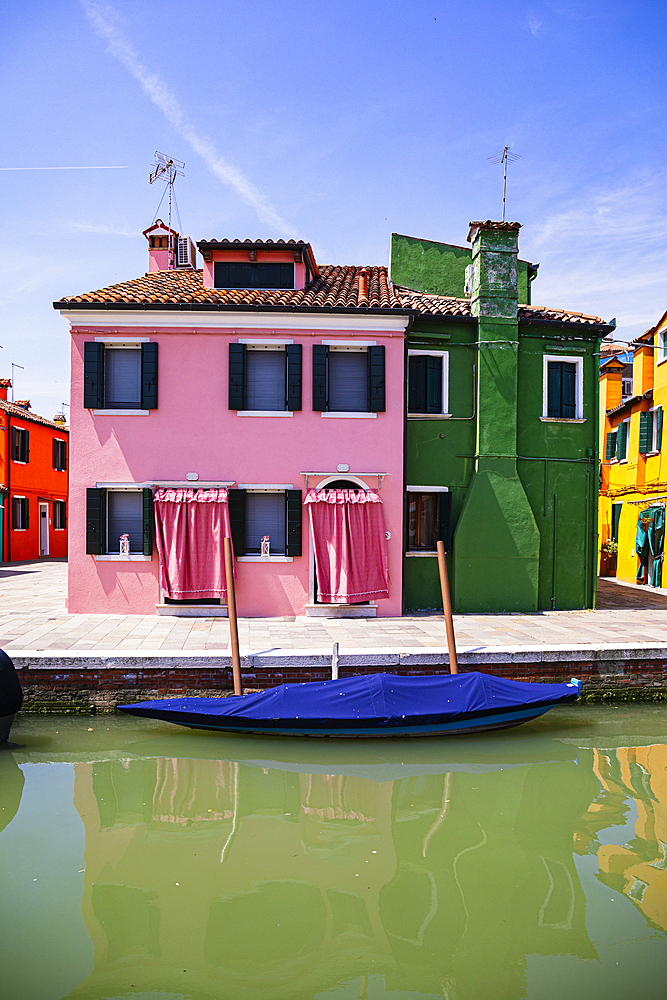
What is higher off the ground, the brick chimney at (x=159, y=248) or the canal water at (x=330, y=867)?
the brick chimney at (x=159, y=248)

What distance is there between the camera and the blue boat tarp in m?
8.17

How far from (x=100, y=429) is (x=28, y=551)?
53.4 ft

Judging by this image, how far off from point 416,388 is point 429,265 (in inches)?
144

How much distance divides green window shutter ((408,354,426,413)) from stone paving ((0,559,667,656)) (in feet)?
15.1

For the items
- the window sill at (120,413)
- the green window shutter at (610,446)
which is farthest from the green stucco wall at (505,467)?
the green window shutter at (610,446)

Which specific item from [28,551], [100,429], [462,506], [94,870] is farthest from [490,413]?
[28,551]

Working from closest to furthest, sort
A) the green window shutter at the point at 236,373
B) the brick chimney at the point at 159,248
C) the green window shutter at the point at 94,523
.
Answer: the green window shutter at the point at 94,523 → the green window shutter at the point at 236,373 → the brick chimney at the point at 159,248

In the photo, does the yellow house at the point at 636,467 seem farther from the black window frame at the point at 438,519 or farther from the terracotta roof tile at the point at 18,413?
the terracotta roof tile at the point at 18,413

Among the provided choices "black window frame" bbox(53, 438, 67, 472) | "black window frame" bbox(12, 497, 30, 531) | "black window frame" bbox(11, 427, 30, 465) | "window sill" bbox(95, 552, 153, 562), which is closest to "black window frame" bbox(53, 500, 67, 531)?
"black window frame" bbox(53, 438, 67, 472)

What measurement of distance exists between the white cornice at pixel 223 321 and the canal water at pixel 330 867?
7.93m

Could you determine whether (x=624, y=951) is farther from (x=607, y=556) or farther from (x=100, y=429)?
(x=607, y=556)

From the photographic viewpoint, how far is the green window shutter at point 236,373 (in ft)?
43.3

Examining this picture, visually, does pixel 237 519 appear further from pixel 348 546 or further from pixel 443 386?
pixel 443 386

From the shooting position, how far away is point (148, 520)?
1303cm
